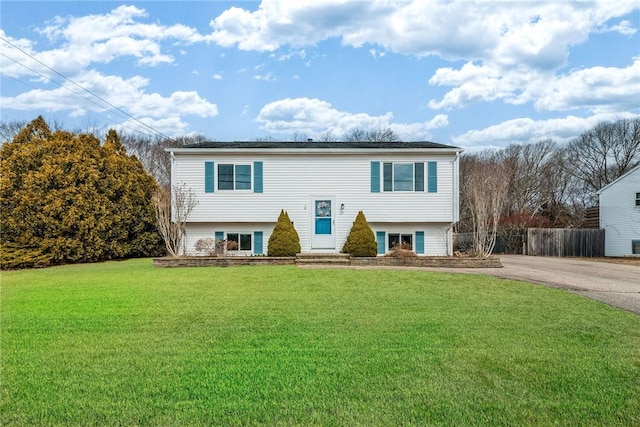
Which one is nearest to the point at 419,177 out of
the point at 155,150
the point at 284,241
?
the point at 284,241

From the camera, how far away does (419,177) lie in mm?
16594

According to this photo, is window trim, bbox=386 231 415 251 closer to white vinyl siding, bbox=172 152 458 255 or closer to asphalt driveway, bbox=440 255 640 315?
white vinyl siding, bbox=172 152 458 255

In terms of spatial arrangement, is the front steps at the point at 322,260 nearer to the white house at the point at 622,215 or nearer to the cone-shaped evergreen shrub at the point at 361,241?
the cone-shaped evergreen shrub at the point at 361,241

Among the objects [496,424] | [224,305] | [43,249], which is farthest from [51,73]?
[496,424]

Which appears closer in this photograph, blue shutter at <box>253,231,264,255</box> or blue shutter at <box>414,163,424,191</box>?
blue shutter at <box>414,163,424,191</box>

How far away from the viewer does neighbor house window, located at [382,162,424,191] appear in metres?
16.6

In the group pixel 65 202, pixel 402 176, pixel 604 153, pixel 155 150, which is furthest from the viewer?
pixel 155 150

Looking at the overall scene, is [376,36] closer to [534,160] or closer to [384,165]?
[384,165]

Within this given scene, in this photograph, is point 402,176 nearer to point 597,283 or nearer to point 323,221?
point 323,221

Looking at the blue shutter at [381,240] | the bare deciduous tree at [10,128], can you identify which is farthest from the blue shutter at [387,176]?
the bare deciduous tree at [10,128]

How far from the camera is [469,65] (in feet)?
58.0

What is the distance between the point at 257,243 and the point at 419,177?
6774 millimetres

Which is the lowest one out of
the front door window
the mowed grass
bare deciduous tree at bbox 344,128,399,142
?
the mowed grass

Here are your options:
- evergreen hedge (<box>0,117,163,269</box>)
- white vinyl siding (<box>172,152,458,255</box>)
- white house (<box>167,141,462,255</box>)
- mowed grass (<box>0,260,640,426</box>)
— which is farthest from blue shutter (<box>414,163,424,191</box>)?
evergreen hedge (<box>0,117,163,269</box>)
